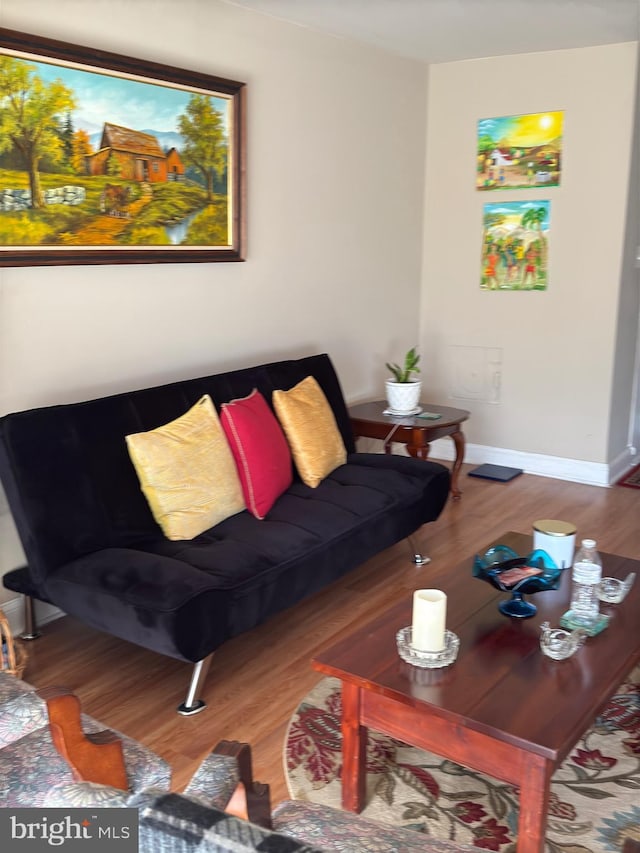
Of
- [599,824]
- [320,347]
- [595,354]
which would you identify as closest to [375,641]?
[599,824]

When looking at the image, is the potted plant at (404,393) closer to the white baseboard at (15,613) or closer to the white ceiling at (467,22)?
the white ceiling at (467,22)

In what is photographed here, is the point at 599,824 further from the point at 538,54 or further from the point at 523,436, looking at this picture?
the point at 538,54

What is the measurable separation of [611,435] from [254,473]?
8.28 ft

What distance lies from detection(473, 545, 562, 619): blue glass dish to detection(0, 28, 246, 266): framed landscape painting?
1750 mm

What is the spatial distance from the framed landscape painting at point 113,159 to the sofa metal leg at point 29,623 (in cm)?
116

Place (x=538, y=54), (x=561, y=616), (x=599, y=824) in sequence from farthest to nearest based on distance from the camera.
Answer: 1. (x=538, y=54)
2. (x=561, y=616)
3. (x=599, y=824)

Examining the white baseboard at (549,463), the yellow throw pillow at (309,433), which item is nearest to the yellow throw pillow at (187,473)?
the yellow throw pillow at (309,433)

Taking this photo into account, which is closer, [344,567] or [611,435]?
[344,567]

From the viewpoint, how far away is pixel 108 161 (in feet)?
9.77

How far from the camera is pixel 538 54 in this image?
175 inches

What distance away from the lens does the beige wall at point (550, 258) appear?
4.38 m

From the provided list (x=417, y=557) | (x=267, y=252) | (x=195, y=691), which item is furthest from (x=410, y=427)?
(x=195, y=691)

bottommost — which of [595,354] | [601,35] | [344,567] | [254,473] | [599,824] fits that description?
[599,824]

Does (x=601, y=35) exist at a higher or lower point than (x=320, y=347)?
higher
